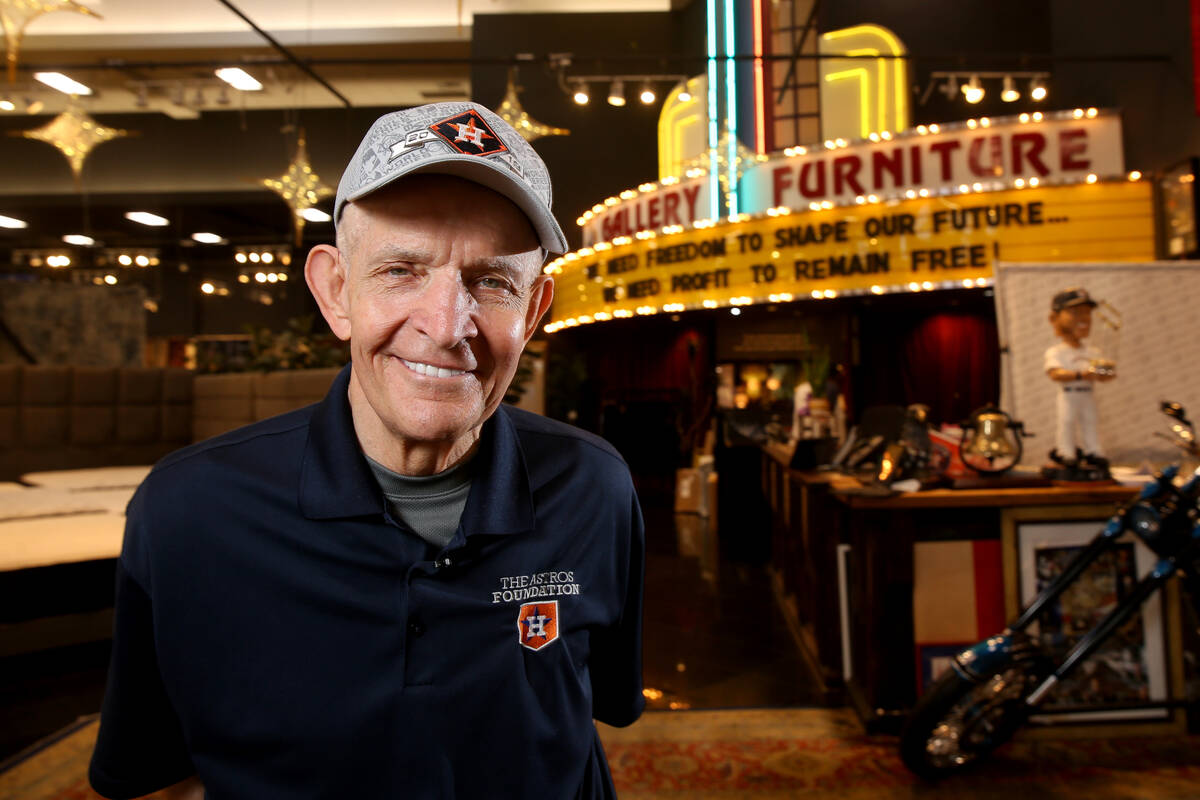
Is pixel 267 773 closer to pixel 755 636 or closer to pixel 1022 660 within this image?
pixel 1022 660

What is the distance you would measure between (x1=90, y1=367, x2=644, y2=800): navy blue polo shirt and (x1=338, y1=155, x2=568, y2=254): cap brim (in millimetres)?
317

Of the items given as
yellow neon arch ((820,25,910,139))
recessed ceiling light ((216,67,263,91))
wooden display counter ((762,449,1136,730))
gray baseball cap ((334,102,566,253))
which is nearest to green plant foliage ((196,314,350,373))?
recessed ceiling light ((216,67,263,91))

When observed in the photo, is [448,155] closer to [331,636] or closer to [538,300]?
[538,300]

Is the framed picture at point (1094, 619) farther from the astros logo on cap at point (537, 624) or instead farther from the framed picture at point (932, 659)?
the astros logo on cap at point (537, 624)

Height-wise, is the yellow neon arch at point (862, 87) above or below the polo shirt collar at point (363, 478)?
above

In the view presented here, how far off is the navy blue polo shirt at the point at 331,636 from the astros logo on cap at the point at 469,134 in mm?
385

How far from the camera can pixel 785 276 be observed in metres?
8.54

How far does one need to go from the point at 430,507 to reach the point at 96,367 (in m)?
6.48

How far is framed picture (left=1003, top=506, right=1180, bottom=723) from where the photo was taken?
2803 mm

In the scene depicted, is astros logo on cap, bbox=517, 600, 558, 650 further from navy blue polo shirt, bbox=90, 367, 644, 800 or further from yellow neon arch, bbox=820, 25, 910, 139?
yellow neon arch, bbox=820, 25, 910, 139

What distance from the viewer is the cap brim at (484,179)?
29.7 inches

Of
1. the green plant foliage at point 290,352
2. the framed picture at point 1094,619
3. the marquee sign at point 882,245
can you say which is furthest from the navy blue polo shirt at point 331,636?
the marquee sign at point 882,245

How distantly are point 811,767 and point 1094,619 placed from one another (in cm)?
130

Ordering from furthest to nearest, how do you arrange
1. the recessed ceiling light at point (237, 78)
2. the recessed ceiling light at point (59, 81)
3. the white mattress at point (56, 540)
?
the recessed ceiling light at point (237, 78) → the recessed ceiling light at point (59, 81) → the white mattress at point (56, 540)
